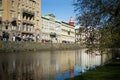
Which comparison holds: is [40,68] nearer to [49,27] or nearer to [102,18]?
[102,18]

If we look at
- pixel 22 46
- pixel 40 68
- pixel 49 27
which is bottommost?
pixel 40 68

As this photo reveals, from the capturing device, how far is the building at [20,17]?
10994 cm

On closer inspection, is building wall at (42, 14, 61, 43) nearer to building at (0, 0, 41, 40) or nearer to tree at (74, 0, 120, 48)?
building at (0, 0, 41, 40)

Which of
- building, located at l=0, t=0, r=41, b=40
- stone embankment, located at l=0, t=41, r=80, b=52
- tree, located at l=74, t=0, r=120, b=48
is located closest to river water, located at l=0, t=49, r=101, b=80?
tree, located at l=74, t=0, r=120, b=48

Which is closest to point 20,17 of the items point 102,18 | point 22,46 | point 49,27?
point 22,46

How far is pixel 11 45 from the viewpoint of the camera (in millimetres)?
93625

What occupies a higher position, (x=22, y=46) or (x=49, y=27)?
(x=49, y=27)

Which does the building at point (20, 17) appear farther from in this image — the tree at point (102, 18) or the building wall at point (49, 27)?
the tree at point (102, 18)

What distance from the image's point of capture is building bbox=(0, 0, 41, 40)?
110 m

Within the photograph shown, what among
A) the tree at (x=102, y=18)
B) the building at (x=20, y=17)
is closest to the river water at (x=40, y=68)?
the tree at (x=102, y=18)

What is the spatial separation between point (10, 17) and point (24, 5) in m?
16.6

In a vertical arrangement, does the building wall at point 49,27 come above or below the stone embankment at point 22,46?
above

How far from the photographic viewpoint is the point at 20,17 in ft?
396

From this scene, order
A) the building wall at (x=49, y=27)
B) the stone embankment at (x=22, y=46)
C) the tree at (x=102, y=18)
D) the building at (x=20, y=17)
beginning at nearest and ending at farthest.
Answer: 1. the tree at (x=102, y=18)
2. the stone embankment at (x=22, y=46)
3. the building at (x=20, y=17)
4. the building wall at (x=49, y=27)
